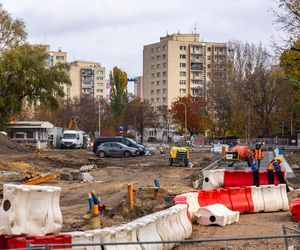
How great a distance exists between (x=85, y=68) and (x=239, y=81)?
10738cm

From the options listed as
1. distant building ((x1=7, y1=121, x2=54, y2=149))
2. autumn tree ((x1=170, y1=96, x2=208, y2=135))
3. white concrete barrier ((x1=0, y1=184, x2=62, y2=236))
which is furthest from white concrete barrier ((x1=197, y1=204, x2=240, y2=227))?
autumn tree ((x1=170, y1=96, x2=208, y2=135))

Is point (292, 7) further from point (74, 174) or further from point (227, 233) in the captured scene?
point (227, 233)

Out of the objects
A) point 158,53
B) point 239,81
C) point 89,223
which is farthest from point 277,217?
point 158,53

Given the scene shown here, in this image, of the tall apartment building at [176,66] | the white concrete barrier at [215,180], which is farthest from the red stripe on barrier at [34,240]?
the tall apartment building at [176,66]

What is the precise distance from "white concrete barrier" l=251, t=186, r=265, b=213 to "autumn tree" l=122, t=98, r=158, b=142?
9218 cm

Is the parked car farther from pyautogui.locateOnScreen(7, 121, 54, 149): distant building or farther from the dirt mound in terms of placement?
pyautogui.locateOnScreen(7, 121, 54, 149): distant building

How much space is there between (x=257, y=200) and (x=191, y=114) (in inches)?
3478

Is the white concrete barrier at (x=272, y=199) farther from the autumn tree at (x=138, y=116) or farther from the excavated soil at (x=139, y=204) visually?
the autumn tree at (x=138, y=116)

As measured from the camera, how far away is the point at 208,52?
14675cm

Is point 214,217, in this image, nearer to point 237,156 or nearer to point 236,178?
point 236,178

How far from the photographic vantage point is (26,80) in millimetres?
59375

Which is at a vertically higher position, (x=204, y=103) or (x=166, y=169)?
(x=204, y=103)

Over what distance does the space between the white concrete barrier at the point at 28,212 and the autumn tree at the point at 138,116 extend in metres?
101

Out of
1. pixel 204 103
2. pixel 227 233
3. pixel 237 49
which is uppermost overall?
pixel 237 49
